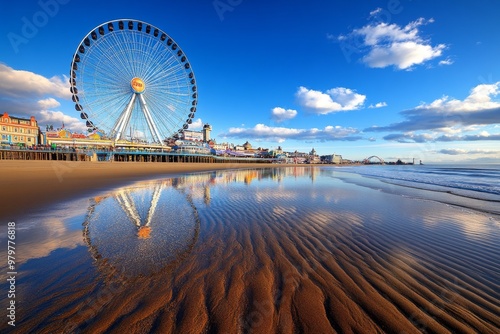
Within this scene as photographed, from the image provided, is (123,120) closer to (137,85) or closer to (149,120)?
(149,120)

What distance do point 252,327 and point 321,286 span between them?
130 cm

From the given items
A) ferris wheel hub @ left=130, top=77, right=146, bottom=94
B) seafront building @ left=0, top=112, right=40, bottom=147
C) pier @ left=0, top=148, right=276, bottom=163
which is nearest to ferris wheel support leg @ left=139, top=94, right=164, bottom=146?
ferris wheel hub @ left=130, top=77, right=146, bottom=94

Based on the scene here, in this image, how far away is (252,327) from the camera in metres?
2.21

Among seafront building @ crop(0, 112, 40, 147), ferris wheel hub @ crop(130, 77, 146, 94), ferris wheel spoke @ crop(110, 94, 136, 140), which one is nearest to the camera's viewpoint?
ferris wheel spoke @ crop(110, 94, 136, 140)

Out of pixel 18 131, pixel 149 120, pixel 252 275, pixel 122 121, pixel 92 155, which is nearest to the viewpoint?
pixel 252 275

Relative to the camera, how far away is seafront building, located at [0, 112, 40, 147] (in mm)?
49666

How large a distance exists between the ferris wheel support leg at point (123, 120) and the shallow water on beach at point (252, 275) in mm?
37290

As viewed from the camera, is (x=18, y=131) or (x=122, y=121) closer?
(x=122, y=121)

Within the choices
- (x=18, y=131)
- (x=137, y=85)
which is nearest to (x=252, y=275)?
(x=137, y=85)

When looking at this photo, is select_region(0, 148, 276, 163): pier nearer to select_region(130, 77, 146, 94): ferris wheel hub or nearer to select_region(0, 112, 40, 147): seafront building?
select_region(0, 112, 40, 147): seafront building

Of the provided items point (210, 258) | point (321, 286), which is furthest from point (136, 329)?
point (321, 286)

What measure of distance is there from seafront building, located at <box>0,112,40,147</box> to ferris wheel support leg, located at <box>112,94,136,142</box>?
34.0m

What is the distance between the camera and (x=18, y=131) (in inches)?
2073

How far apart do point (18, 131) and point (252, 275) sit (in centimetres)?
7814
